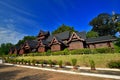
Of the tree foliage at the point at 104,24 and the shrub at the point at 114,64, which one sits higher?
the tree foliage at the point at 104,24

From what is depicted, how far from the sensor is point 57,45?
39594 millimetres

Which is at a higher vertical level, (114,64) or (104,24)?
(104,24)

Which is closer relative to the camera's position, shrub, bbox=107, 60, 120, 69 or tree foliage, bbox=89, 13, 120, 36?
shrub, bbox=107, 60, 120, 69

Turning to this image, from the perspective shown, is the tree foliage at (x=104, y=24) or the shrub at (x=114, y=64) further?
the tree foliage at (x=104, y=24)

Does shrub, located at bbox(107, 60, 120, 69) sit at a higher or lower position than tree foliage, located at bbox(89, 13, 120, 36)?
lower

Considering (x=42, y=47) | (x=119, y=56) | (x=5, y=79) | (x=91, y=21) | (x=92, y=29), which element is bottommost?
(x=5, y=79)

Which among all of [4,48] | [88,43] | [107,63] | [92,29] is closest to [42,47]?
[88,43]

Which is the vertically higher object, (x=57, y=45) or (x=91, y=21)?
(x=91, y=21)

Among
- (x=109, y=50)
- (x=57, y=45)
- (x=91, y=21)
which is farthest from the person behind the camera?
(x=91, y=21)

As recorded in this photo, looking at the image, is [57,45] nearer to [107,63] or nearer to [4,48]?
[107,63]

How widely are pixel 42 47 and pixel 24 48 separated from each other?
1242 cm

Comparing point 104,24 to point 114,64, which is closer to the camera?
point 114,64

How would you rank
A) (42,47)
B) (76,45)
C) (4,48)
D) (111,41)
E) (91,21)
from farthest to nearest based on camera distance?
1. (4,48)
2. (91,21)
3. (42,47)
4. (76,45)
5. (111,41)

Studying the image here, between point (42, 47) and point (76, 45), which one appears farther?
point (42, 47)
